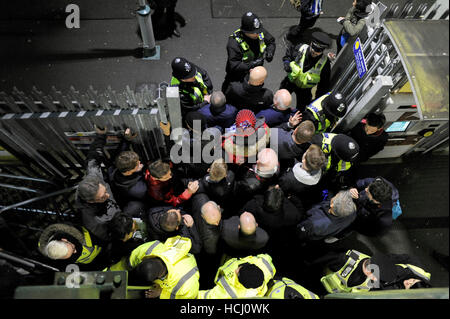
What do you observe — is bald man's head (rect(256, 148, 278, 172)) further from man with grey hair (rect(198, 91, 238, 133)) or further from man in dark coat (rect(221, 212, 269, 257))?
man with grey hair (rect(198, 91, 238, 133))

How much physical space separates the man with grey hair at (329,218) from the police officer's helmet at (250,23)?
2.67m

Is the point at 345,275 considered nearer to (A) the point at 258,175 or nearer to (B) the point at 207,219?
(A) the point at 258,175

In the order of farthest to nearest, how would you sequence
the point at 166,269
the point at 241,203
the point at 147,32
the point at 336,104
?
the point at 147,32 < the point at 241,203 < the point at 336,104 < the point at 166,269

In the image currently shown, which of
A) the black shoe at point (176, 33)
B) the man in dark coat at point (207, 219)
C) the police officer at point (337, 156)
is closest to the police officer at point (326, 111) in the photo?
the police officer at point (337, 156)

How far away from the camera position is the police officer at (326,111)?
12.9ft

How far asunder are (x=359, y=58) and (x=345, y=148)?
1.41m

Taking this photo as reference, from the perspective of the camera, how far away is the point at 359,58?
162 inches

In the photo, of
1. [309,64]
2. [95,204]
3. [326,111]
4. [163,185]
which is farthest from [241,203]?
[309,64]

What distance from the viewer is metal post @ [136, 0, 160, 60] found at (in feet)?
16.8

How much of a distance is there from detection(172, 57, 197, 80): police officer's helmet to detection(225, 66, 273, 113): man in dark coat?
0.65 metres

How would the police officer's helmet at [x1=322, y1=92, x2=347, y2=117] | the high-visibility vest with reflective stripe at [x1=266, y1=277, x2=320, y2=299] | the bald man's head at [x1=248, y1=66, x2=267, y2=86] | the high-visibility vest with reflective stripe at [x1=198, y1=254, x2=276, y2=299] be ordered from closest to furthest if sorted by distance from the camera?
1. the high-visibility vest with reflective stripe at [x1=198, y1=254, x2=276, y2=299]
2. the high-visibility vest with reflective stripe at [x1=266, y1=277, x2=320, y2=299]
3. the police officer's helmet at [x1=322, y1=92, x2=347, y2=117]
4. the bald man's head at [x1=248, y1=66, x2=267, y2=86]

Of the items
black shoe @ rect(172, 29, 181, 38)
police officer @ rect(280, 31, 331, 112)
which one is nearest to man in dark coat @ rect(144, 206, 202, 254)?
police officer @ rect(280, 31, 331, 112)

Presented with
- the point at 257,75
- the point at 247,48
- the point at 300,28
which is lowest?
the point at 257,75
